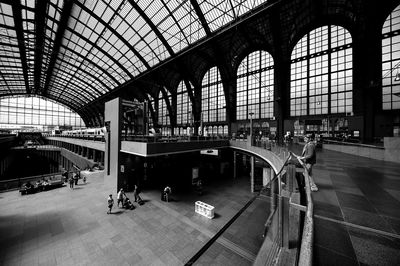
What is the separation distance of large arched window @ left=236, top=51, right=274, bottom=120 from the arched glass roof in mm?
8996

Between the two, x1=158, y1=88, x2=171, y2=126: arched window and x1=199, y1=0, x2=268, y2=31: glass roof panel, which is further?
x1=158, y1=88, x2=171, y2=126: arched window

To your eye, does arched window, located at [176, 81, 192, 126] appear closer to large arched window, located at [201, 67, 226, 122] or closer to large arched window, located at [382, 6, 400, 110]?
large arched window, located at [201, 67, 226, 122]

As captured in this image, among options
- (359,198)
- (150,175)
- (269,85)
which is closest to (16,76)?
(150,175)

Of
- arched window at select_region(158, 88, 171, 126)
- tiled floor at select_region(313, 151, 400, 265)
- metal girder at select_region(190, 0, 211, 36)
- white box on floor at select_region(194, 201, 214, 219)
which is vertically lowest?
white box on floor at select_region(194, 201, 214, 219)

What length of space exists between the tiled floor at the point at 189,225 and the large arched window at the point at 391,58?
13.9m

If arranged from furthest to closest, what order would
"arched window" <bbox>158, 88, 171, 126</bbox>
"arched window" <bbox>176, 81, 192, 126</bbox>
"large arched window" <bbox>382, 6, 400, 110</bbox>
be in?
1. "arched window" <bbox>158, 88, 171, 126</bbox>
2. "arched window" <bbox>176, 81, 192, 126</bbox>
3. "large arched window" <bbox>382, 6, 400, 110</bbox>

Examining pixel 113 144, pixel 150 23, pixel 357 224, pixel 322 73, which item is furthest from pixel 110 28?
pixel 322 73

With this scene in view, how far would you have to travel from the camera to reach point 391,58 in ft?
55.9

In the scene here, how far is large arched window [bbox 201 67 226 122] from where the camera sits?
31156mm

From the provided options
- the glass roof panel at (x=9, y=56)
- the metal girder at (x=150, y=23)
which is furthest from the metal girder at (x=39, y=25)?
the metal girder at (x=150, y=23)

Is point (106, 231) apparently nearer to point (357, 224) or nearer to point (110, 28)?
point (357, 224)

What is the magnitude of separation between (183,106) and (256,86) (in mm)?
17360

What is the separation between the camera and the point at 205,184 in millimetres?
18094

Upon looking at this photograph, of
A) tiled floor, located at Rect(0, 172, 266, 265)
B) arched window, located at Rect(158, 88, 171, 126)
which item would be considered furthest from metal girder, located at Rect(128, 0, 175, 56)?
tiled floor, located at Rect(0, 172, 266, 265)
